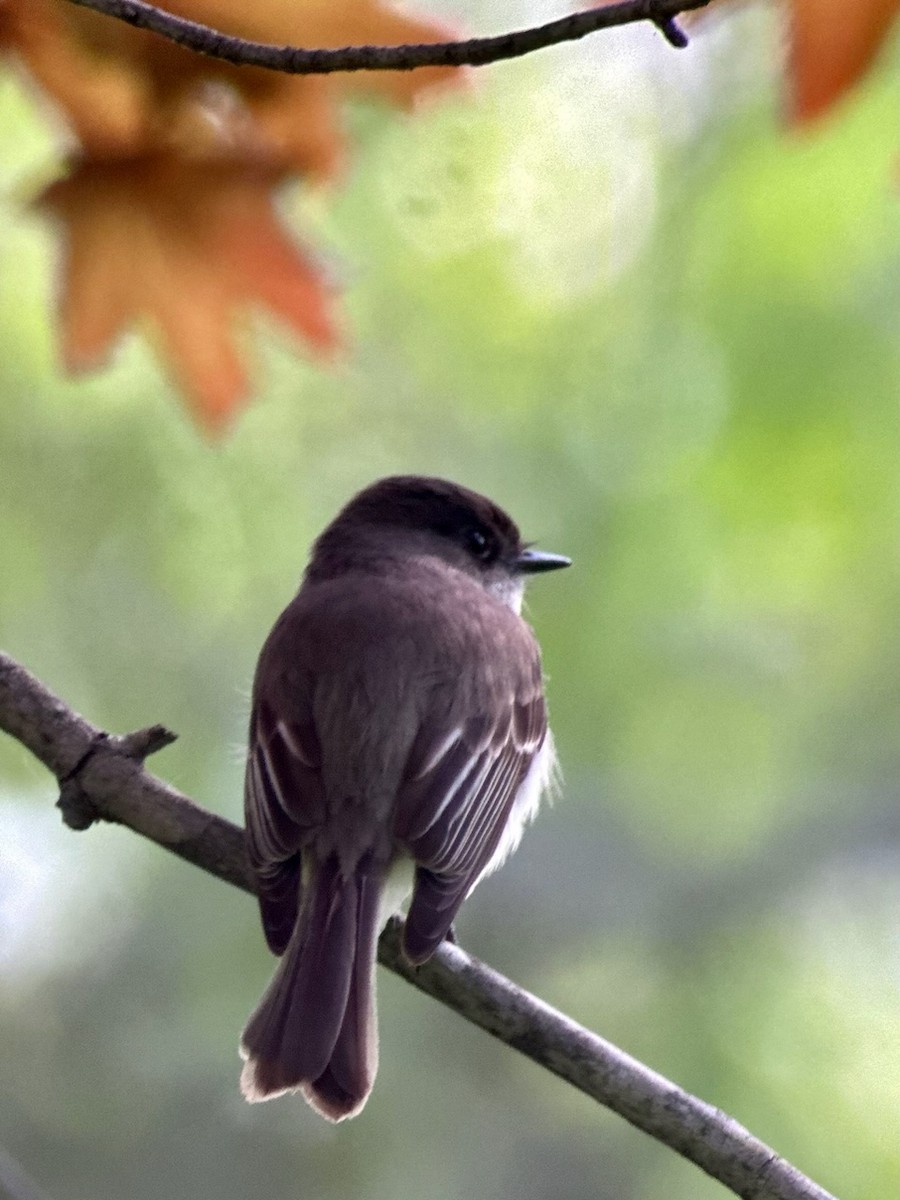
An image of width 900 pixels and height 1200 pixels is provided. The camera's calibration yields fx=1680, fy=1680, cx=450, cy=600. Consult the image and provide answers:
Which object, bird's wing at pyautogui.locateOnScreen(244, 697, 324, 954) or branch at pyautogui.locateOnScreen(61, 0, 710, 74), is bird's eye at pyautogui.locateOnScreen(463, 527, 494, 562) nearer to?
bird's wing at pyautogui.locateOnScreen(244, 697, 324, 954)

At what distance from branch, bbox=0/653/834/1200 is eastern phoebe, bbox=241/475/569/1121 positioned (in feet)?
0.25

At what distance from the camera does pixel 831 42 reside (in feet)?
7.47

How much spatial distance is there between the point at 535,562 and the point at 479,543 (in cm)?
15

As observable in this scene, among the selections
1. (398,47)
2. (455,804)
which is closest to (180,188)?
(398,47)

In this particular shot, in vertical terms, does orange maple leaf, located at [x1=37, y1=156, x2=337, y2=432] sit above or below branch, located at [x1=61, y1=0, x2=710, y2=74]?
below

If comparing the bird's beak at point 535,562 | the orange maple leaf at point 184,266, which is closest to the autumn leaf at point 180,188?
the orange maple leaf at point 184,266

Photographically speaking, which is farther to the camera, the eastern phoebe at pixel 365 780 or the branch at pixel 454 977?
the eastern phoebe at pixel 365 780

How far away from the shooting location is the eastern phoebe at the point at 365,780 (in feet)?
9.61

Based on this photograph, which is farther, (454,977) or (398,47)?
(454,977)

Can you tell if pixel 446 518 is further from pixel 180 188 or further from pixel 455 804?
pixel 180 188

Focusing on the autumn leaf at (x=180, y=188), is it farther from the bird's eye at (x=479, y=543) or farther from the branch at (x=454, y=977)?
the bird's eye at (x=479, y=543)

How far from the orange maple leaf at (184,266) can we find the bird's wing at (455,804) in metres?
0.91

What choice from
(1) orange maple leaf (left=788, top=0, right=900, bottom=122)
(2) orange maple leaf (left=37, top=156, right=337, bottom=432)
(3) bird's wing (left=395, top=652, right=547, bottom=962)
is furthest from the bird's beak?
(1) orange maple leaf (left=788, top=0, right=900, bottom=122)

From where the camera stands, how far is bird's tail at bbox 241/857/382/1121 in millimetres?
2873
